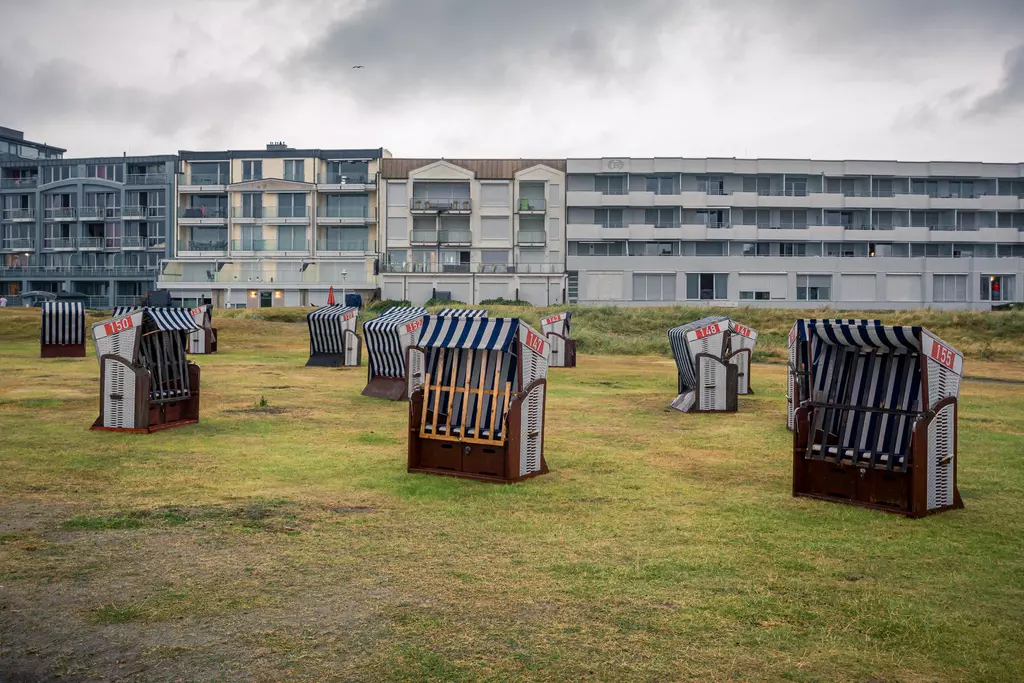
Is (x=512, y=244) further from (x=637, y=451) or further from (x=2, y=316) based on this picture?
(x=637, y=451)

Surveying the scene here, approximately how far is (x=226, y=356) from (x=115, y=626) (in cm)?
3450

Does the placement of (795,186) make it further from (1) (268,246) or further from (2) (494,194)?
(1) (268,246)

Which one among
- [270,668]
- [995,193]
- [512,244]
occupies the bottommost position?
[270,668]

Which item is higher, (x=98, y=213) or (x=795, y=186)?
(x=795, y=186)

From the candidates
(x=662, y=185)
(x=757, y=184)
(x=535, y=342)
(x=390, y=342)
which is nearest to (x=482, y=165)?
(x=662, y=185)

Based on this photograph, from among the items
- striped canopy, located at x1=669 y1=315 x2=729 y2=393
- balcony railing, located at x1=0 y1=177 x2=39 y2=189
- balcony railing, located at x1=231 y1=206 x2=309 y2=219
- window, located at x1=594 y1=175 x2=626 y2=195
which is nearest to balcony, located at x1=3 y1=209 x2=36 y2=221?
balcony railing, located at x1=0 y1=177 x2=39 y2=189

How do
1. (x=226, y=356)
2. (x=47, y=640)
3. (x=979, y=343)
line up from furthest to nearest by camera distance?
(x=979, y=343) → (x=226, y=356) → (x=47, y=640)

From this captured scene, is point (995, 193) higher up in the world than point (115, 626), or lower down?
higher up

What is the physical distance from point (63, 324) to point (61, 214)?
71651 mm

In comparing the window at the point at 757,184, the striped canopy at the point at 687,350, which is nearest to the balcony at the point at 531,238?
the window at the point at 757,184

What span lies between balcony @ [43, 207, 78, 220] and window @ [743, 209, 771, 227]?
71416 millimetres

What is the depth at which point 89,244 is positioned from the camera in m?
99.0

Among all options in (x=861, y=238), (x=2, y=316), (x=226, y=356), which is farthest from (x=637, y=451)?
(x=861, y=238)

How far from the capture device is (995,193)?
83062mm
